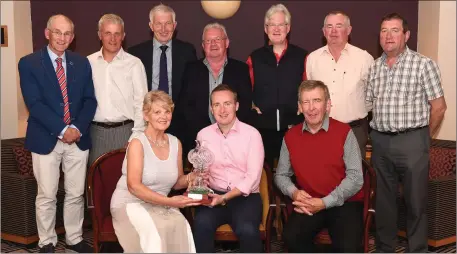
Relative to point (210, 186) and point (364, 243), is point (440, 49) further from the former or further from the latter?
point (210, 186)

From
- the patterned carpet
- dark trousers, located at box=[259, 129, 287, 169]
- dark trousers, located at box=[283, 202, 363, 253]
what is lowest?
the patterned carpet

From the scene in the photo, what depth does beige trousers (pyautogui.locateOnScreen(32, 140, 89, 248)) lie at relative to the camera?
411 centimetres

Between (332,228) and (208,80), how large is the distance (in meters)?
1.58

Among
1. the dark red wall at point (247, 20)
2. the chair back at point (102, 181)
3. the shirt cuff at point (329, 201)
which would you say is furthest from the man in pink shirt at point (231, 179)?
the dark red wall at point (247, 20)

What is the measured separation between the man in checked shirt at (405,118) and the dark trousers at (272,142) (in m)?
0.75

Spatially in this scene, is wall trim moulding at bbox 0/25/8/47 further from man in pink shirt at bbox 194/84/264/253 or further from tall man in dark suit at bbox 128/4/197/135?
man in pink shirt at bbox 194/84/264/253

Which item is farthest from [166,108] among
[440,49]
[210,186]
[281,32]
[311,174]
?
[440,49]

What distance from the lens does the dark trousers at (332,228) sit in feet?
11.2

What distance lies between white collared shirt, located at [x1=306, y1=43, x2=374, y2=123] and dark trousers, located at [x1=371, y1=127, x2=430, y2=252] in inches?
10.3

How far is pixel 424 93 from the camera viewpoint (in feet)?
13.1

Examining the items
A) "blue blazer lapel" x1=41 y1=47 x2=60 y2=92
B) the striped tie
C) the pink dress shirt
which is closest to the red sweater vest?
the pink dress shirt

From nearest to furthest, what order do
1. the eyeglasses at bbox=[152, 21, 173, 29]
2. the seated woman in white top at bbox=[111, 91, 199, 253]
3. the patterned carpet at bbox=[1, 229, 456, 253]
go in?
the seated woman in white top at bbox=[111, 91, 199, 253]
the patterned carpet at bbox=[1, 229, 456, 253]
the eyeglasses at bbox=[152, 21, 173, 29]

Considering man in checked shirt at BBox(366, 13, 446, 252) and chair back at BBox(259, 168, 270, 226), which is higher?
man in checked shirt at BBox(366, 13, 446, 252)

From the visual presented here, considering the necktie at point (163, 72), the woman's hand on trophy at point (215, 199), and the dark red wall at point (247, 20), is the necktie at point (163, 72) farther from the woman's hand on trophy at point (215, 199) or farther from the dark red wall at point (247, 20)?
the woman's hand on trophy at point (215, 199)
